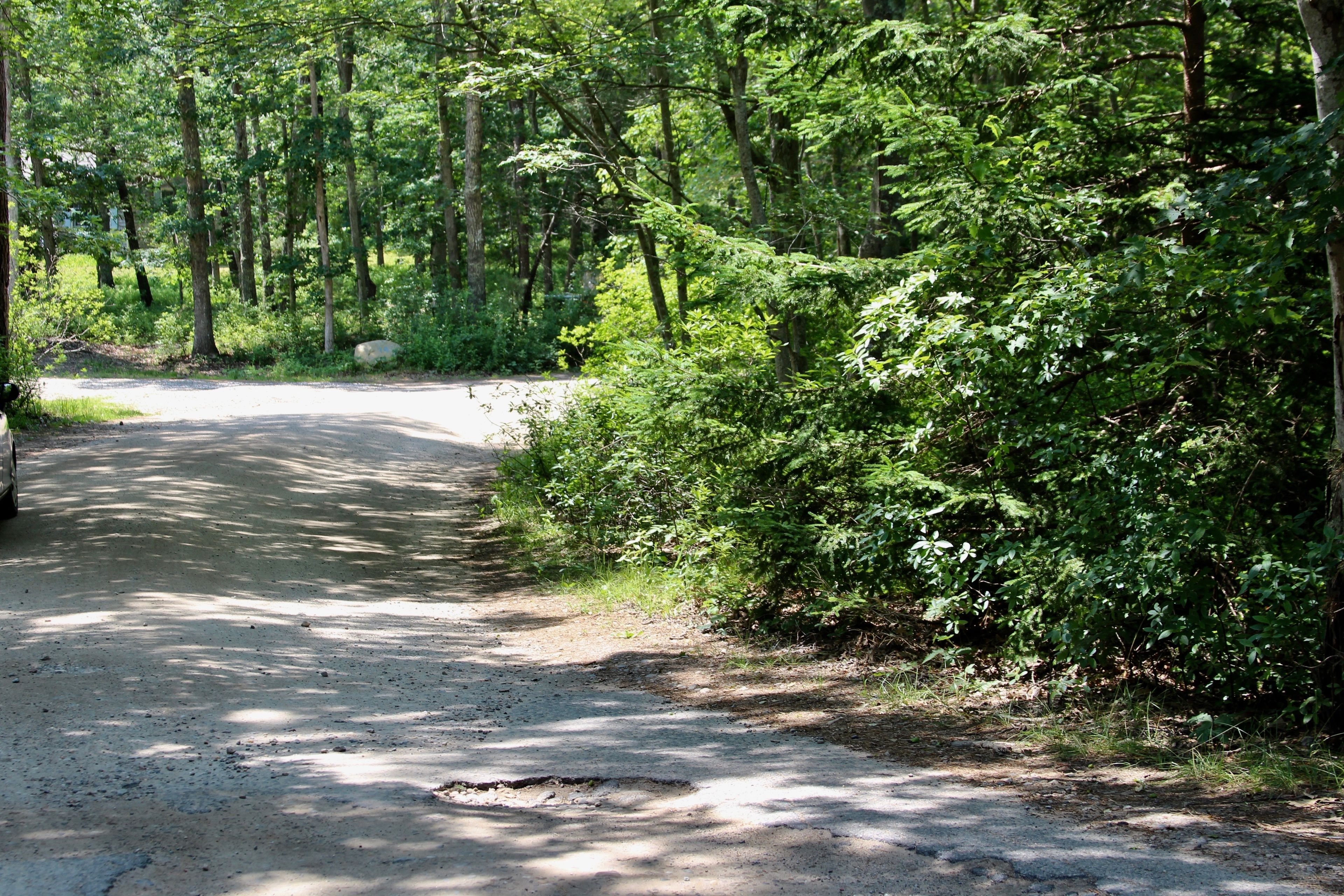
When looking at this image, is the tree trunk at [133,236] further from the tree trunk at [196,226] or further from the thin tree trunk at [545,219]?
the thin tree trunk at [545,219]

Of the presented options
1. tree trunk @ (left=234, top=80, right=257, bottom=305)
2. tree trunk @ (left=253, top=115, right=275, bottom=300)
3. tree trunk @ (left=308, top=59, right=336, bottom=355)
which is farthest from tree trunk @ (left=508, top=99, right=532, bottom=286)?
tree trunk @ (left=234, top=80, right=257, bottom=305)

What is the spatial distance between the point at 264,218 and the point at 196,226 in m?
12.5

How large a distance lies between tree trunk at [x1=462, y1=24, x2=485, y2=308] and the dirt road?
→ 20.5 metres

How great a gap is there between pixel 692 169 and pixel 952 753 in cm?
1806

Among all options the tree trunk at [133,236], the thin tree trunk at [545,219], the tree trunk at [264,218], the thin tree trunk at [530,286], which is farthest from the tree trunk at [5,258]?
the tree trunk at [133,236]

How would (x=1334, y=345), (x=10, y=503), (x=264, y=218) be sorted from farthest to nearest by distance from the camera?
(x=264, y=218) < (x=10, y=503) < (x=1334, y=345)

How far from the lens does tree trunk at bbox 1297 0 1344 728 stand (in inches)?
202

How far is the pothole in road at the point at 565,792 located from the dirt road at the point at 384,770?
2 cm

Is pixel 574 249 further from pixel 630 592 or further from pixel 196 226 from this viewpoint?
pixel 630 592

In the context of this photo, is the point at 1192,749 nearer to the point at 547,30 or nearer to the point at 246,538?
the point at 246,538

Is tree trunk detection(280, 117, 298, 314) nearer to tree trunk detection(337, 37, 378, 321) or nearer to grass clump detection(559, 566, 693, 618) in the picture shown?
tree trunk detection(337, 37, 378, 321)

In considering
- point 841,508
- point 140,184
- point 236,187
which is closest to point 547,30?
point 841,508

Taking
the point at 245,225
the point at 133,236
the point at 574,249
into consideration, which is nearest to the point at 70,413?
the point at 245,225

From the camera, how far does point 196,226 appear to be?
35.4 metres
